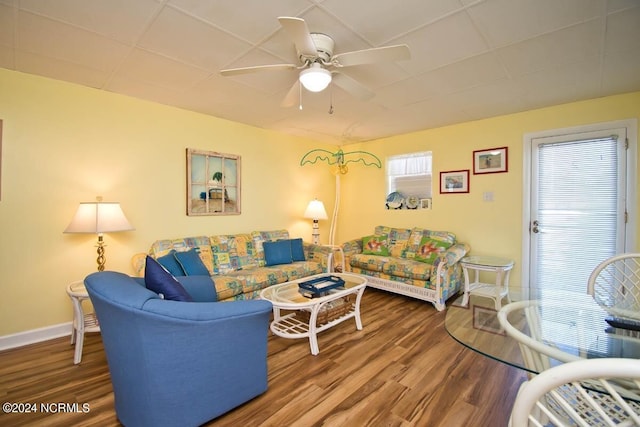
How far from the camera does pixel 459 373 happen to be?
2.06 metres

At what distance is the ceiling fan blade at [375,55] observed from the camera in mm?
1583

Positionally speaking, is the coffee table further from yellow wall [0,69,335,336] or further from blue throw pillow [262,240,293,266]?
yellow wall [0,69,335,336]

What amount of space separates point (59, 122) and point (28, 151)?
0.36 metres

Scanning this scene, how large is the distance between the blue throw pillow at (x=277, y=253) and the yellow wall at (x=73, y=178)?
2.20ft

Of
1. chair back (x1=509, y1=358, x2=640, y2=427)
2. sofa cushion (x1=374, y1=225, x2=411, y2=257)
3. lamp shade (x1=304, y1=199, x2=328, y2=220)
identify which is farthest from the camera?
lamp shade (x1=304, y1=199, x2=328, y2=220)

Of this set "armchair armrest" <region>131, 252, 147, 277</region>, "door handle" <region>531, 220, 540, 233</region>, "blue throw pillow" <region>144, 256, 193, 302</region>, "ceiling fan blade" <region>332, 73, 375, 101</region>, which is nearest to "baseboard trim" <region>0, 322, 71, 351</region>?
"armchair armrest" <region>131, 252, 147, 277</region>

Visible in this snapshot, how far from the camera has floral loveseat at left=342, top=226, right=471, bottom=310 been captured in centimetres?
332

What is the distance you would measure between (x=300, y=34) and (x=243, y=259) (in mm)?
2740

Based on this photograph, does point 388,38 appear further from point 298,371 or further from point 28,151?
point 28,151

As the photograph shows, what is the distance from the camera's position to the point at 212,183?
3.65m

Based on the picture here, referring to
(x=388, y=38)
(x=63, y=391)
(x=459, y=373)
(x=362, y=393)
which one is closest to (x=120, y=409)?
(x=63, y=391)

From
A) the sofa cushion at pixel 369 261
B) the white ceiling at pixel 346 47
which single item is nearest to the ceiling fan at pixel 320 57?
the white ceiling at pixel 346 47

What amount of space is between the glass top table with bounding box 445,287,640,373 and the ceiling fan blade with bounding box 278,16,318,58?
5.72 feet

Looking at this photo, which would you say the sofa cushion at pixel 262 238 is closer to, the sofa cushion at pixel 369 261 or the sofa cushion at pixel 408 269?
the sofa cushion at pixel 369 261
